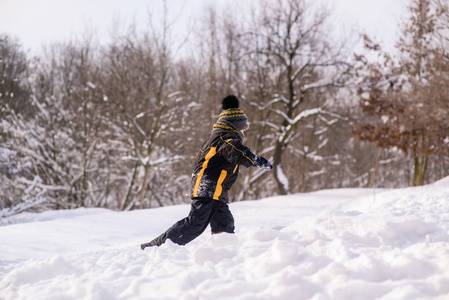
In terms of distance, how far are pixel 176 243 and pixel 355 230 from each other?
5.40ft

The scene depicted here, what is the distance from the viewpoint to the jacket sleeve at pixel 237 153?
10.8 feet

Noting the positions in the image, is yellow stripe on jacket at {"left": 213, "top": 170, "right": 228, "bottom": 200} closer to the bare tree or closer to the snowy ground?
the snowy ground

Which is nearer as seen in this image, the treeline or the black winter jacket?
the black winter jacket

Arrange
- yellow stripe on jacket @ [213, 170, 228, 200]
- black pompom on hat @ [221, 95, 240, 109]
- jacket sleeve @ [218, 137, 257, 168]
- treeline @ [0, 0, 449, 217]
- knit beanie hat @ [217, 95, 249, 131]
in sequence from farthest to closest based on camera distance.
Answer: treeline @ [0, 0, 449, 217]
black pompom on hat @ [221, 95, 240, 109]
knit beanie hat @ [217, 95, 249, 131]
yellow stripe on jacket @ [213, 170, 228, 200]
jacket sleeve @ [218, 137, 257, 168]

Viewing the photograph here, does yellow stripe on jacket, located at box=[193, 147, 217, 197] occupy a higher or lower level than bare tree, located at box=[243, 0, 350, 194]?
lower

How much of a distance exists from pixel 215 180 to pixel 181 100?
Answer: 14.3m

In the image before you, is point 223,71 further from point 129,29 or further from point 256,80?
point 129,29

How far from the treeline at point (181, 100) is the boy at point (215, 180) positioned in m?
8.69

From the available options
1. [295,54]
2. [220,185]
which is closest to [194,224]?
[220,185]

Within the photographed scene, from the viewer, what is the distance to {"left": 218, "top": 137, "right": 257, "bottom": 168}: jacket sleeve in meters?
3.31

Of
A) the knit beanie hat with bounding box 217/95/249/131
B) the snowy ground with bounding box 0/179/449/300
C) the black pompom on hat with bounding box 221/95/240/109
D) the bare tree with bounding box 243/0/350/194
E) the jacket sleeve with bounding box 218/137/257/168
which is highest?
the bare tree with bounding box 243/0/350/194

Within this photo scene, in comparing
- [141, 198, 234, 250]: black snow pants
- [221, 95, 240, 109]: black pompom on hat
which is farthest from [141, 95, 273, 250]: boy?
[221, 95, 240, 109]: black pompom on hat

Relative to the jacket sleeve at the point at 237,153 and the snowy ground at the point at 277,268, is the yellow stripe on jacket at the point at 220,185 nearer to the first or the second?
the jacket sleeve at the point at 237,153

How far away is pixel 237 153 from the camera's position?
10.9 ft
